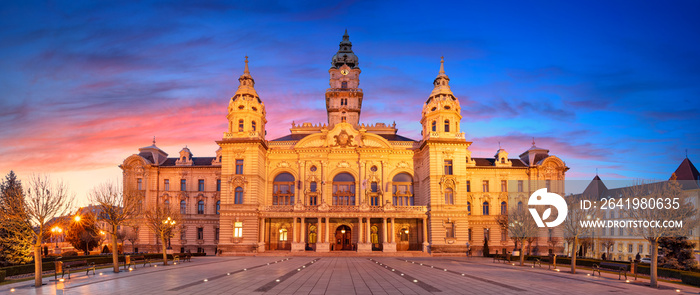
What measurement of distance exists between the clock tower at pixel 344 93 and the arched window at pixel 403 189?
46.8ft

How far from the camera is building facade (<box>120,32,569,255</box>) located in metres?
68.4

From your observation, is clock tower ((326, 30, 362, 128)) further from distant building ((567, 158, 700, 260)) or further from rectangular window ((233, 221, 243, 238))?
distant building ((567, 158, 700, 260))

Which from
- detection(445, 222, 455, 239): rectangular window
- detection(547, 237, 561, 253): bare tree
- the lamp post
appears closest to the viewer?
the lamp post

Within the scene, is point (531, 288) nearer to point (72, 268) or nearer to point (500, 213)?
point (72, 268)

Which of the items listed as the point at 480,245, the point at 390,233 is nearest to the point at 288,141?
the point at 390,233

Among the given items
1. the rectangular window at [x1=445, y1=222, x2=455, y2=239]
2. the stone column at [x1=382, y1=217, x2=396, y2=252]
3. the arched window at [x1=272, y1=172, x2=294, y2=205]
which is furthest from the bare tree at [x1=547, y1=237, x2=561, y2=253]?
the arched window at [x1=272, y1=172, x2=294, y2=205]

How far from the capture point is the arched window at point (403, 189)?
243ft

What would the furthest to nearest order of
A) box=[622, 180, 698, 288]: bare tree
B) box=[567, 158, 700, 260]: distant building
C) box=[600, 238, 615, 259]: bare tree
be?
box=[600, 238, 615, 259]: bare tree, box=[567, 158, 700, 260]: distant building, box=[622, 180, 698, 288]: bare tree

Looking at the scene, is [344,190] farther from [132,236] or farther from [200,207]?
[132,236]

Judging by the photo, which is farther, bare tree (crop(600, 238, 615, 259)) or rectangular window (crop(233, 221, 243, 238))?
bare tree (crop(600, 238, 615, 259))

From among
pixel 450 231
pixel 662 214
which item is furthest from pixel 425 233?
pixel 662 214

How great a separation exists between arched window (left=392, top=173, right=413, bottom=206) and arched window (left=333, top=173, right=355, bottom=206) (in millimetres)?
6017

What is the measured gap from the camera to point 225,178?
69.4 meters

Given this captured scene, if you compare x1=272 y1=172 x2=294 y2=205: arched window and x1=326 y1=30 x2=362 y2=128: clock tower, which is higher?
x1=326 y1=30 x2=362 y2=128: clock tower
